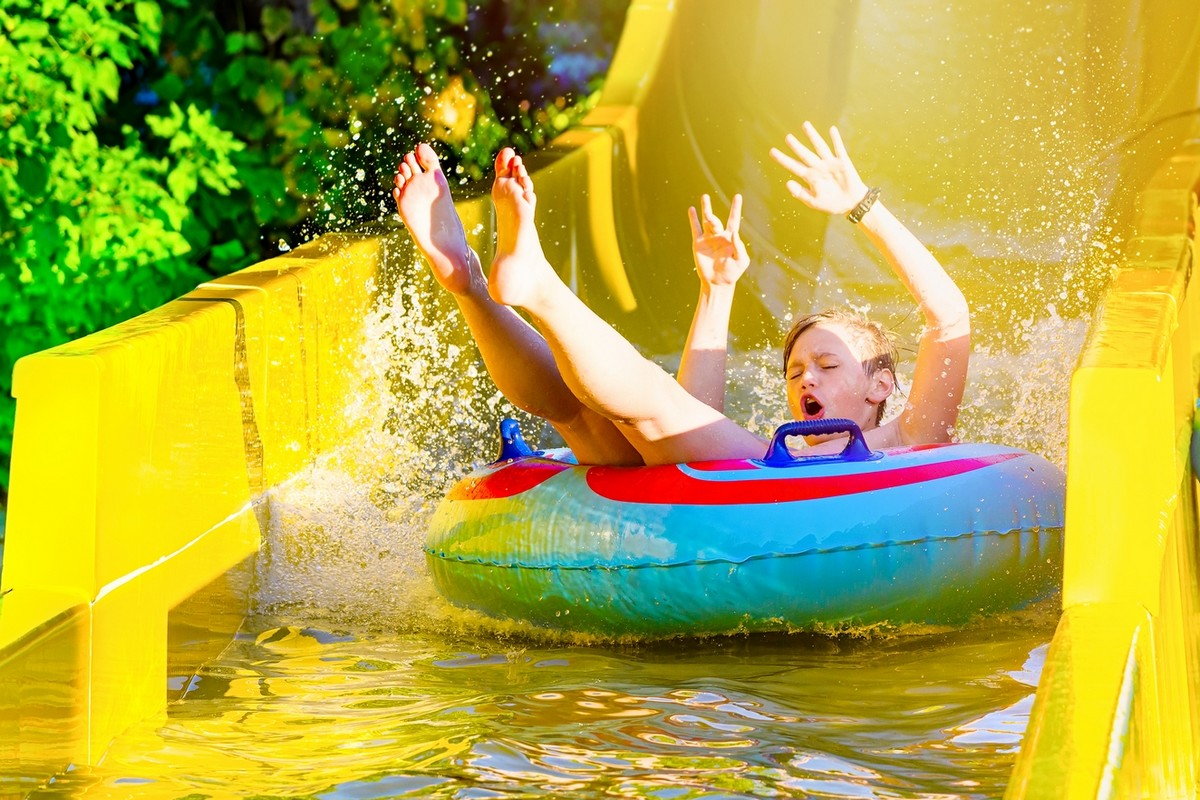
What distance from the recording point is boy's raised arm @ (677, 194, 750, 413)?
2.84 meters

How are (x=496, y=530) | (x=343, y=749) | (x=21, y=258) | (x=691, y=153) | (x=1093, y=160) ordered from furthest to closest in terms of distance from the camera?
(x=691, y=153)
(x=1093, y=160)
(x=21, y=258)
(x=496, y=530)
(x=343, y=749)

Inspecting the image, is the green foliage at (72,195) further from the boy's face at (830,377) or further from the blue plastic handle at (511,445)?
the boy's face at (830,377)

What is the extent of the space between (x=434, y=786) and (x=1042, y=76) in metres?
3.77

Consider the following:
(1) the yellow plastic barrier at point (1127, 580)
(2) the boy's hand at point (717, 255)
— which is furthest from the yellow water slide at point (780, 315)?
(2) the boy's hand at point (717, 255)

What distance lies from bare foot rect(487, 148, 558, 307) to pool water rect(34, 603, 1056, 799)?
572mm

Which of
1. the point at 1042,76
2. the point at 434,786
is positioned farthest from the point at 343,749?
the point at 1042,76

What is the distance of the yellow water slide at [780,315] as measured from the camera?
174 cm

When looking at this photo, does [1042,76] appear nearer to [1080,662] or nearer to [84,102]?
[84,102]

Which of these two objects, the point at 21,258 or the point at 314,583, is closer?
the point at 314,583

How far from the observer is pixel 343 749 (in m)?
1.98

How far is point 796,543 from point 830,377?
18.9 inches

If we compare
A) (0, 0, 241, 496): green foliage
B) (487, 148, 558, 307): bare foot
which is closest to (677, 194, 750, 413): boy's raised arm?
(487, 148, 558, 307): bare foot

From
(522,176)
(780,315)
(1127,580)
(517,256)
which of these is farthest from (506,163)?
(780,315)

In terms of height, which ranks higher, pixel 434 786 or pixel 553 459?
pixel 553 459
